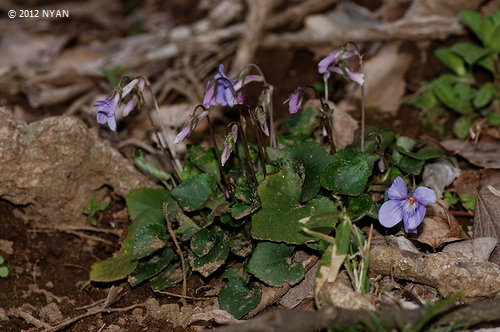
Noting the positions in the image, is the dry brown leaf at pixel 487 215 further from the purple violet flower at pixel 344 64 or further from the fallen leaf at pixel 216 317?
the fallen leaf at pixel 216 317

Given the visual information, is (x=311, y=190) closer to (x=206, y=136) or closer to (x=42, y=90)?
(x=206, y=136)

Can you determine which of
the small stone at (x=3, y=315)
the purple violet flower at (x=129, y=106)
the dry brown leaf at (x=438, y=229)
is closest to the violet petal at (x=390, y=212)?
the dry brown leaf at (x=438, y=229)

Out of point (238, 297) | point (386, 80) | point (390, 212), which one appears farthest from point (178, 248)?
point (386, 80)

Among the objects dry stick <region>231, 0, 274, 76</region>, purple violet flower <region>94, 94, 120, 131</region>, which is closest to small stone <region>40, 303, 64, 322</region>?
purple violet flower <region>94, 94, 120, 131</region>

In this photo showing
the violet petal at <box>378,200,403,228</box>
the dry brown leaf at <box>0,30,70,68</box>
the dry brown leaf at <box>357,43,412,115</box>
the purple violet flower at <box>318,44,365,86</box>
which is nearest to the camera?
the violet petal at <box>378,200,403,228</box>

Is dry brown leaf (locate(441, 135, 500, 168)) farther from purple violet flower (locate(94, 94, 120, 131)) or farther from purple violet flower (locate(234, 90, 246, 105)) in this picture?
purple violet flower (locate(94, 94, 120, 131))

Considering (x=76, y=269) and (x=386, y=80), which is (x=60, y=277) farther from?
(x=386, y=80)

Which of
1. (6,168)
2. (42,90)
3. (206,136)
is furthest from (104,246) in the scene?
(42,90)
